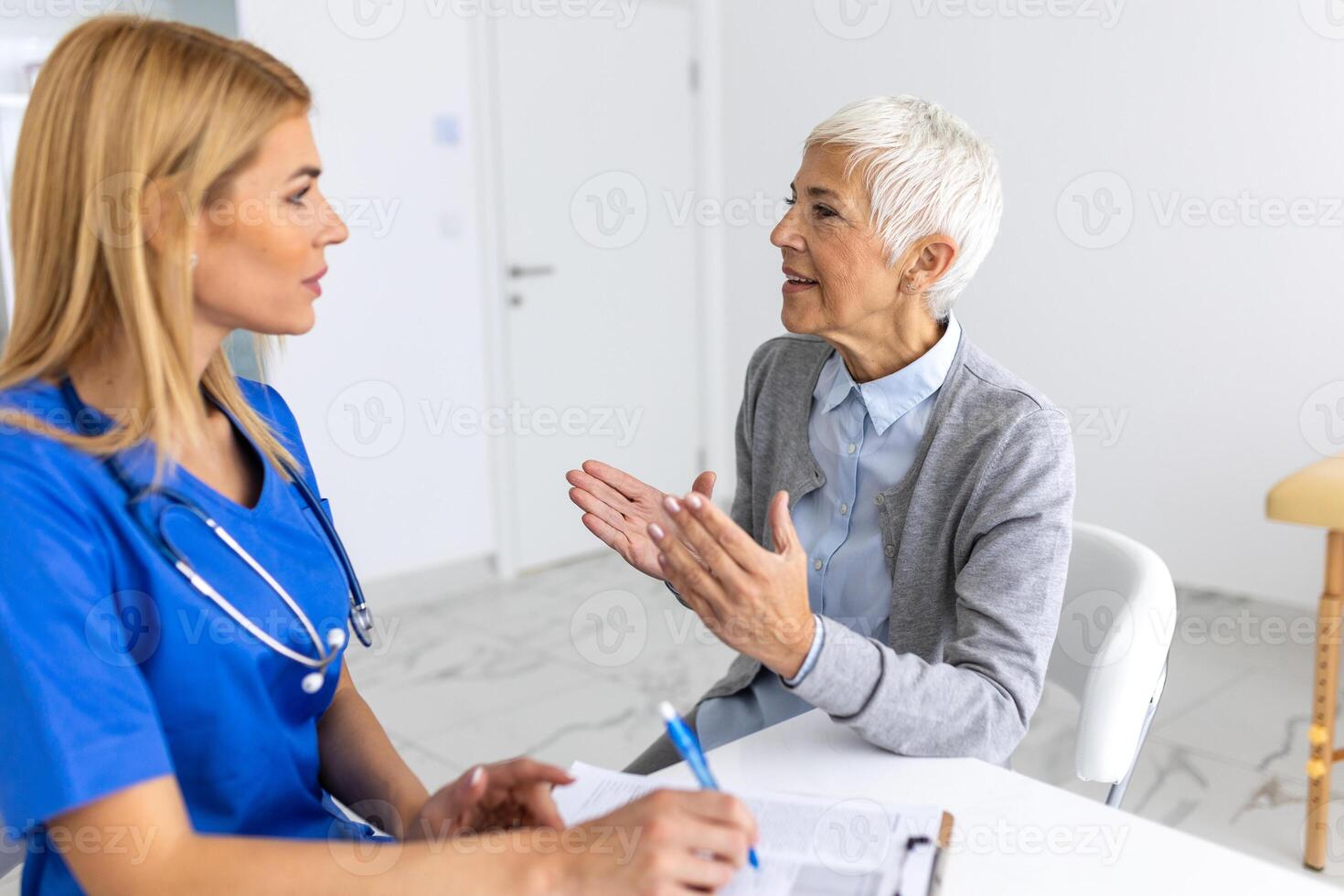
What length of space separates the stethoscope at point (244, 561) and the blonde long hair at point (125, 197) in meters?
0.03

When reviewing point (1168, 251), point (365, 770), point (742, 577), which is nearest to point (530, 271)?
point (1168, 251)

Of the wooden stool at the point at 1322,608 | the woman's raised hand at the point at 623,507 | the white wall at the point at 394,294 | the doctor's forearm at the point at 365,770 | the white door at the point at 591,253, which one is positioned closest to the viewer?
the doctor's forearm at the point at 365,770

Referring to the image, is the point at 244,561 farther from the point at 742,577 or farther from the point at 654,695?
the point at 654,695

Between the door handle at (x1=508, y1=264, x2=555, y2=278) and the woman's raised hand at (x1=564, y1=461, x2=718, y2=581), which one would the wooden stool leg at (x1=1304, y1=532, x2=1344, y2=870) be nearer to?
the woman's raised hand at (x1=564, y1=461, x2=718, y2=581)

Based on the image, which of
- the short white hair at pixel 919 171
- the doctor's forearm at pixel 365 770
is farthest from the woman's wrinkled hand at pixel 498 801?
the short white hair at pixel 919 171

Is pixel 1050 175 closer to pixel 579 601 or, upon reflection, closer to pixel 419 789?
pixel 579 601

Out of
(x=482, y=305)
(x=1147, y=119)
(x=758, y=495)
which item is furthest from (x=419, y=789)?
(x=1147, y=119)

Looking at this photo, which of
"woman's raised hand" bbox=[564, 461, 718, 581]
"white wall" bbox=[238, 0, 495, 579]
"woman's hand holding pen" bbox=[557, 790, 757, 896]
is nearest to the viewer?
"woman's hand holding pen" bbox=[557, 790, 757, 896]

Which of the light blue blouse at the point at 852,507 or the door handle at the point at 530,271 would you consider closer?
the light blue blouse at the point at 852,507

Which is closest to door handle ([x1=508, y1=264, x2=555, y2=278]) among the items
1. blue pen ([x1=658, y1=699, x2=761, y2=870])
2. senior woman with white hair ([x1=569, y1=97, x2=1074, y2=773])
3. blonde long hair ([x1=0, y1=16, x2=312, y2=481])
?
senior woman with white hair ([x1=569, y1=97, x2=1074, y2=773])

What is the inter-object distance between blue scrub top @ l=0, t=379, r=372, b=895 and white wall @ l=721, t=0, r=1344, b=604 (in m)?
3.18

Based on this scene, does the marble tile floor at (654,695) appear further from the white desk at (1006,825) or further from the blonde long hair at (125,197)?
the blonde long hair at (125,197)

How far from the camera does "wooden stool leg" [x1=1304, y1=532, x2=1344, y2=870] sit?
210 centimetres

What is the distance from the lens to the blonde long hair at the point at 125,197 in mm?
901
